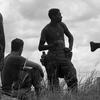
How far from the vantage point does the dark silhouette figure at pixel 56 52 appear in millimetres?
9016

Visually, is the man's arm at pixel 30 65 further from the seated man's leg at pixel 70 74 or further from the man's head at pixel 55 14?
the man's head at pixel 55 14

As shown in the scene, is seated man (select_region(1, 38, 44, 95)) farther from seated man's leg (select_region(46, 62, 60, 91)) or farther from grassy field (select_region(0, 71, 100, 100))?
seated man's leg (select_region(46, 62, 60, 91))

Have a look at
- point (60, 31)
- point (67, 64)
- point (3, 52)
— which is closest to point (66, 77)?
point (67, 64)

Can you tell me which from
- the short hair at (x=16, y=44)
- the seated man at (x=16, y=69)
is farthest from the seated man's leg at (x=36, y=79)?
the short hair at (x=16, y=44)

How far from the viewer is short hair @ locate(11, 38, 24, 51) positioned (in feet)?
24.5

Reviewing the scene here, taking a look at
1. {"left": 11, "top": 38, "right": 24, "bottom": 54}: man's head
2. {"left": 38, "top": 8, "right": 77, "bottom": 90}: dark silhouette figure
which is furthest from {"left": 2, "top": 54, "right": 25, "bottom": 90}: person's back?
{"left": 38, "top": 8, "right": 77, "bottom": 90}: dark silhouette figure

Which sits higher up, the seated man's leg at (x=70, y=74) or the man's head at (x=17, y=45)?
the man's head at (x=17, y=45)

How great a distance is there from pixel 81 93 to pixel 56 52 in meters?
1.89

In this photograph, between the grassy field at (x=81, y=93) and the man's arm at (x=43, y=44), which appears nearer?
the grassy field at (x=81, y=93)

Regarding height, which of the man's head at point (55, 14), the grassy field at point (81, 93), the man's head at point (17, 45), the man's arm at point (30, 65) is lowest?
the grassy field at point (81, 93)

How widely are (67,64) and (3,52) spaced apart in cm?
145

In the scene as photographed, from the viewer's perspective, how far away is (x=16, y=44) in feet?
24.5

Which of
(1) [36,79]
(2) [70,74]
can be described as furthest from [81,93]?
(2) [70,74]

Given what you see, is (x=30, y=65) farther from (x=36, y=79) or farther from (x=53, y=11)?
(x=53, y=11)
